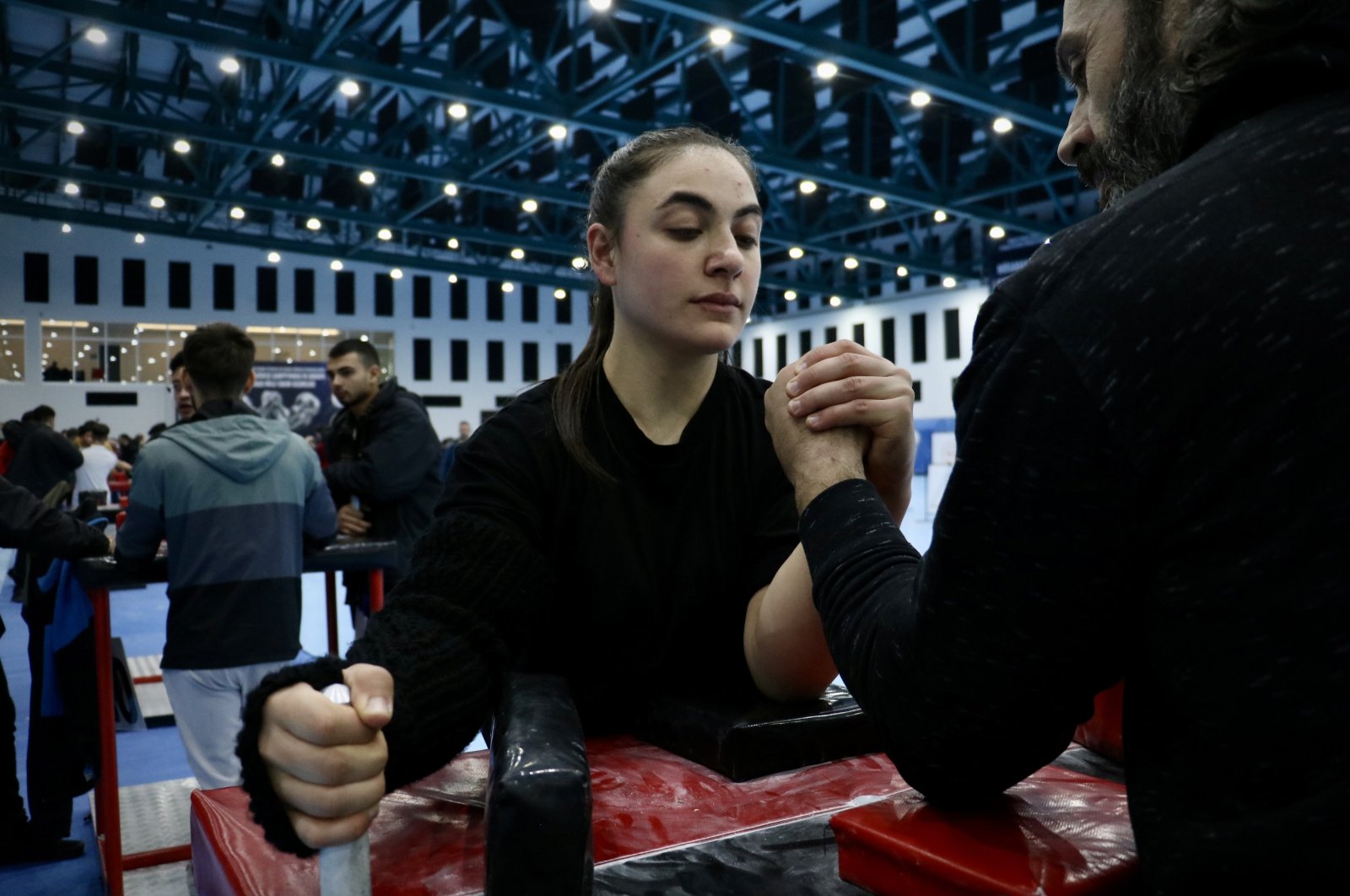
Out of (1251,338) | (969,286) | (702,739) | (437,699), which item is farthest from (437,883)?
(969,286)

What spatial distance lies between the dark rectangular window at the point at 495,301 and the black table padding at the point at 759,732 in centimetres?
2760

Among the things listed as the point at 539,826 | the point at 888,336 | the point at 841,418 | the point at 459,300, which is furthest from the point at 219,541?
the point at 459,300

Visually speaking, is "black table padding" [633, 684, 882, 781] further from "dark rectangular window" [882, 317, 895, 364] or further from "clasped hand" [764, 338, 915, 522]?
"dark rectangular window" [882, 317, 895, 364]

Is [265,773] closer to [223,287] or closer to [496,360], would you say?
[223,287]

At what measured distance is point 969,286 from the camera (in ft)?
72.0

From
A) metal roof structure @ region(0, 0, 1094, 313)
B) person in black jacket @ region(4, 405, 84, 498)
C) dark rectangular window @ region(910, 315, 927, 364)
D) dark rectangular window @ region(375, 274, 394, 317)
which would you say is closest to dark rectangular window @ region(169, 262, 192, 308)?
metal roof structure @ region(0, 0, 1094, 313)

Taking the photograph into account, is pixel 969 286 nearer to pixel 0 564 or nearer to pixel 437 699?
pixel 0 564

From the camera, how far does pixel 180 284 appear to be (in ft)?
79.2

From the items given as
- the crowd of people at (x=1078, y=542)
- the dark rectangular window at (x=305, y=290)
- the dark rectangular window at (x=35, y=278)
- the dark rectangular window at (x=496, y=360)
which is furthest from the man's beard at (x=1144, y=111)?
the dark rectangular window at (x=496, y=360)

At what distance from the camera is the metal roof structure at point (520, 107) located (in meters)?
9.89

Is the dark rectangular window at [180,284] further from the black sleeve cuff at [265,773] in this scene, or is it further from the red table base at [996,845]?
the red table base at [996,845]

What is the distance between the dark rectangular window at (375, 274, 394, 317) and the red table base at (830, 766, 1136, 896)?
1067 inches

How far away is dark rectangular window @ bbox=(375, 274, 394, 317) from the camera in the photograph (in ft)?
86.9

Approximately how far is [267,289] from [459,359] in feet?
17.4
